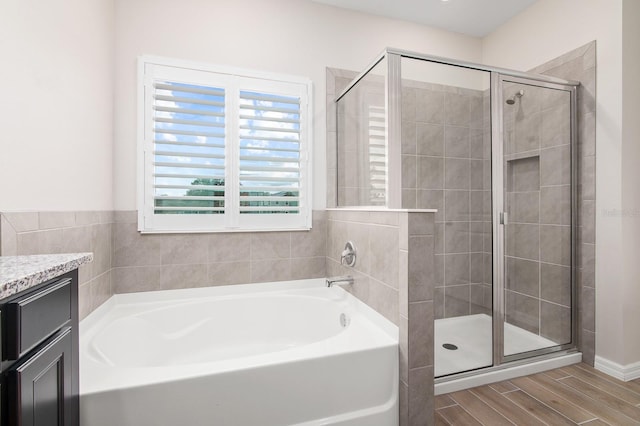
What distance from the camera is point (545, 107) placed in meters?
2.28

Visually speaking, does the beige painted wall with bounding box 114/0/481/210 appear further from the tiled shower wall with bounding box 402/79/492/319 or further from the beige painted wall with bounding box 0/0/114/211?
the tiled shower wall with bounding box 402/79/492/319

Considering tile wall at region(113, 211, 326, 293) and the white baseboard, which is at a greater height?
tile wall at region(113, 211, 326, 293)

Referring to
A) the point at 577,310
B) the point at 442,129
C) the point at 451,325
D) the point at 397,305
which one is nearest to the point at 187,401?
the point at 397,305

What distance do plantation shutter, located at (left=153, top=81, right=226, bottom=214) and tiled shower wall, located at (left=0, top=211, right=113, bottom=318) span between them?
42 centimetres

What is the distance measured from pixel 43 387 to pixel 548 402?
2393 millimetres

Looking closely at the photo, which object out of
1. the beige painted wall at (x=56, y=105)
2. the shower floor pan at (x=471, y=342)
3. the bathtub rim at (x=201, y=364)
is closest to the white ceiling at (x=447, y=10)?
the beige painted wall at (x=56, y=105)

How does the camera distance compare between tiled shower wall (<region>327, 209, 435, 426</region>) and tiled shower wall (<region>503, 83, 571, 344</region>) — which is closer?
tiled shower wall (<region>327, 209, 435, 426</region>)

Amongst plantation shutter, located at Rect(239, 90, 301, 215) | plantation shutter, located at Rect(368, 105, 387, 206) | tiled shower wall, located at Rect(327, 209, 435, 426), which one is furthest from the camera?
plantation shutter, located at Rect(239, 90, 301, 215)

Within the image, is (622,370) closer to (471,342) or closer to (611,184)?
(471,342)

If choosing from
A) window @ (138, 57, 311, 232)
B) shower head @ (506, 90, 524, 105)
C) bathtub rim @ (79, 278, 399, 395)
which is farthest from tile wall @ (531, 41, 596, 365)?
window @ (138, 57, 311, 232)

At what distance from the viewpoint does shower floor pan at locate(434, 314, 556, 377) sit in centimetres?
209

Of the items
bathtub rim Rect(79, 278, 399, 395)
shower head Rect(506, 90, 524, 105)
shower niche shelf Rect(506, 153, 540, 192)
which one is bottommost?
bathtub rim Rect(79, 278, 399, 395)

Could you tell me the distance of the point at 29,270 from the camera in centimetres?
82

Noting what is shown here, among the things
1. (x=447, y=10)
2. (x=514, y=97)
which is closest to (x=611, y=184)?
(x=514, y=97)
